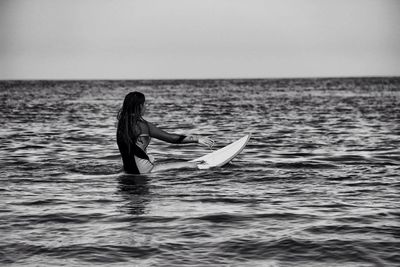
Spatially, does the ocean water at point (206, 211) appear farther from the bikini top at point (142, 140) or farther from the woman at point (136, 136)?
the bikini top at point (142, 140)

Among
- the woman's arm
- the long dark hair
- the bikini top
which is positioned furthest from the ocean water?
the long dark hair

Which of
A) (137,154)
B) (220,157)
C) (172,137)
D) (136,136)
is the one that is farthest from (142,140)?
(220,157)

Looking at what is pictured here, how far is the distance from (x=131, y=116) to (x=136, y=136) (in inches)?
18.2

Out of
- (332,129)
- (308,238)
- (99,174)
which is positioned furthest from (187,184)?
(332,129)

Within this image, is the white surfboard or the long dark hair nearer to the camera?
the long dark hair

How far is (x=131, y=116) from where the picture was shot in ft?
40.0

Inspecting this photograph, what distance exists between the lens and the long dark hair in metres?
12.1

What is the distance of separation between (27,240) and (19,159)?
908 cm

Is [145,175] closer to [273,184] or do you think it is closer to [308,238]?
[273,184]

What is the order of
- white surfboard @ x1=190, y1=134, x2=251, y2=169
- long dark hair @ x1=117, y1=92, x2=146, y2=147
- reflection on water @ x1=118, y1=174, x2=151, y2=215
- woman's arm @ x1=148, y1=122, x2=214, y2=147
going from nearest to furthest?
reflection on water @ x1=118, y1=174, x2=151, y2=215, long dark hair @ x1=117, y1=92, x2=146, y2=147, woman's arm @ x1=148, y1=122, x2=214, y2=147, white surfboard @ x1=190, y1=134, x2=251, y2=169

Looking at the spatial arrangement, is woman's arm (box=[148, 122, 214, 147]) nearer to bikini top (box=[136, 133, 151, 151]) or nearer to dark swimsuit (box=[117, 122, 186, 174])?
dark swimsuit (box=[117, 122, 186, 174])

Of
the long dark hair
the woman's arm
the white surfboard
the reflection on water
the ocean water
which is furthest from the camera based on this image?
the white surfboard

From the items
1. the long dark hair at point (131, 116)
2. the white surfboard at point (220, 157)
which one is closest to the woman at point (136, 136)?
the long dark hair at point (131, 116)

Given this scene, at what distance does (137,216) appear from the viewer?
374 inches
